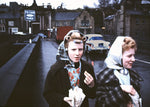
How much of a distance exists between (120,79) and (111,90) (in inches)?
7.6

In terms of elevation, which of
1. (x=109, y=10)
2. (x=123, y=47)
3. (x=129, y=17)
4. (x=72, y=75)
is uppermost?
(x=109, y=10)

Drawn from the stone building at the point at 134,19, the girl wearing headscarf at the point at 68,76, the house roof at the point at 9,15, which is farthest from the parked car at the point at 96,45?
the house roof at the point at 9,15

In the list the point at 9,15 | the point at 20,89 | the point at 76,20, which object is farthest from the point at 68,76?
the point at 9,15

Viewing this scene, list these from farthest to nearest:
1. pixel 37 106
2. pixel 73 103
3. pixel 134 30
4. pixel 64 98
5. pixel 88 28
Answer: pixel 88 28 < pixel 134 30 < pixel 37 106 < pixel 64 98 < pixel 73 103

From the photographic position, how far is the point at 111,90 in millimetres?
2322

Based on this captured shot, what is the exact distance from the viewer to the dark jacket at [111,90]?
226cm

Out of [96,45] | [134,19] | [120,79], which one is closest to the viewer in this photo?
[120,79]

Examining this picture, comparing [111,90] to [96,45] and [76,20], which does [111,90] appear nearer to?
[96,45]

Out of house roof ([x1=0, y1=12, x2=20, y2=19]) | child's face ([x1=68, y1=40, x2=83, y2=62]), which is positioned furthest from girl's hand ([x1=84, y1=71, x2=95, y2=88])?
house roof ([x1=0, y1=12, x2=20, y2=19])

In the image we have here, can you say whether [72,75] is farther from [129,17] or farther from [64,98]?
[129,17]

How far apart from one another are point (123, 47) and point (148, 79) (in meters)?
6.75

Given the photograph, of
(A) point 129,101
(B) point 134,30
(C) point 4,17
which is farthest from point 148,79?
(C) point 4,17

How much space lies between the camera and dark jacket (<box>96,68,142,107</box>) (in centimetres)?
226

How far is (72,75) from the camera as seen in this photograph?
213 centimetres
